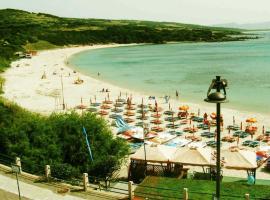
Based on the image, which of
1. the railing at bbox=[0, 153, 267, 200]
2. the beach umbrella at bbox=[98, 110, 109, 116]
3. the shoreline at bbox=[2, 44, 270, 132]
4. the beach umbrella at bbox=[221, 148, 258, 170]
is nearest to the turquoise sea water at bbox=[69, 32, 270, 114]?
the shoreline at bbox=[2, 44, 270, 132]

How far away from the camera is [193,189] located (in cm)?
1977

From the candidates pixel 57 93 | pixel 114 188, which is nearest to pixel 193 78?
pixel 57 93

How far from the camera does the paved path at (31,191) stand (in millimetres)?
18078

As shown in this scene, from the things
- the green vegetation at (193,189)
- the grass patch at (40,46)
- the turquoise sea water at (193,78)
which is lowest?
the turquoise sea water at (193,78)

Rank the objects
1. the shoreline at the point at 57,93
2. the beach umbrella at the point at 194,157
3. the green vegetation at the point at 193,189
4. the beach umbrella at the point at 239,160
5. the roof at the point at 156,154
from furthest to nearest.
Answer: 1. the shoreline at the point at 57,93
2. the roof at the point at 156,154
3. the beach umbrella at the point at 194,157
4. the beach umbrella at the point at 239,160
5. the green vegetation at the point at 193,189

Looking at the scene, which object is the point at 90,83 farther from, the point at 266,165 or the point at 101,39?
the point at 101,39

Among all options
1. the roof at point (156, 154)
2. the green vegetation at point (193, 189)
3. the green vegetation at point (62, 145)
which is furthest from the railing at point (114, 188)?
the roof at point (156, 154)

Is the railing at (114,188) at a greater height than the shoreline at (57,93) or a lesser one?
greater

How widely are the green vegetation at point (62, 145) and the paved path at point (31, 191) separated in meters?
1.96

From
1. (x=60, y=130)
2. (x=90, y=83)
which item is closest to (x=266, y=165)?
(x=60, y=130)

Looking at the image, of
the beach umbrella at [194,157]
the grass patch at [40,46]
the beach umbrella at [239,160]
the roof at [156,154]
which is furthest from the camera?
the grass patch at [40,46]

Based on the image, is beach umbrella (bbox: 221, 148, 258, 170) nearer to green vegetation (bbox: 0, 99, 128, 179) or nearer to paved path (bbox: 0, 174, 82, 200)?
green vegetation (bbox: 0, 99, 128, 179)

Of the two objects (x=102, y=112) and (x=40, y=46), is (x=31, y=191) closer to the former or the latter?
(x=102, y=112)

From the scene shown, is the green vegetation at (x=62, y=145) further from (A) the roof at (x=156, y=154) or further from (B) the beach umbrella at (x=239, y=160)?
(B) the beach umbrella at (x=239, y=160)
